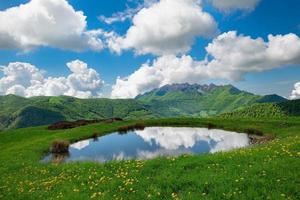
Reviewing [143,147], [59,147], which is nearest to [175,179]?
[143,147]

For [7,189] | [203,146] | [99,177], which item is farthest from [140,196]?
[203,146]

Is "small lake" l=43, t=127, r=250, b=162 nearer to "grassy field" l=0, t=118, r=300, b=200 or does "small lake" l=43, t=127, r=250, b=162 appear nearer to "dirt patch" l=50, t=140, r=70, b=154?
"dirt patch" l=50, t=140, r=70, b=154

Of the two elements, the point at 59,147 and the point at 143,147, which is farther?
the point at 143,147

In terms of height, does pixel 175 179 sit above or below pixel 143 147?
above

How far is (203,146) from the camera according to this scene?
47.2 metres

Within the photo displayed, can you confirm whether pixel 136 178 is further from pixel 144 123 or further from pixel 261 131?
pixel 144 123

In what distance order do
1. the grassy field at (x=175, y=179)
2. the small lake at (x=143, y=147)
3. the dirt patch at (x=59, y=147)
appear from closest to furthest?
the grassy field at (x=175, y=179) → the small lake at (x=143, y=147) → the dirt patch at (x=59, y=147)

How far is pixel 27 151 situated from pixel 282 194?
133 feet

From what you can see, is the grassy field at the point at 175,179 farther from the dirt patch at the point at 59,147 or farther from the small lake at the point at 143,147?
the dirt patch at the point at 59,147

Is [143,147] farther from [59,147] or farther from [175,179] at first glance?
[175,179]

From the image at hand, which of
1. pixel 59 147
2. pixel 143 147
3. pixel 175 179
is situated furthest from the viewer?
pixel 143 147

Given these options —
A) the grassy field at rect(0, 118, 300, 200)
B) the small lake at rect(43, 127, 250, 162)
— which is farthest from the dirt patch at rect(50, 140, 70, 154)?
the grassy field at rect(0, 118, 300, 200)

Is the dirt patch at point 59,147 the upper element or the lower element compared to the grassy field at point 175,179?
lower

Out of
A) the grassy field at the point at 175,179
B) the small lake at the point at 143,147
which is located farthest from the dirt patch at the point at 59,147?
the grassy field at the point at 175,179
